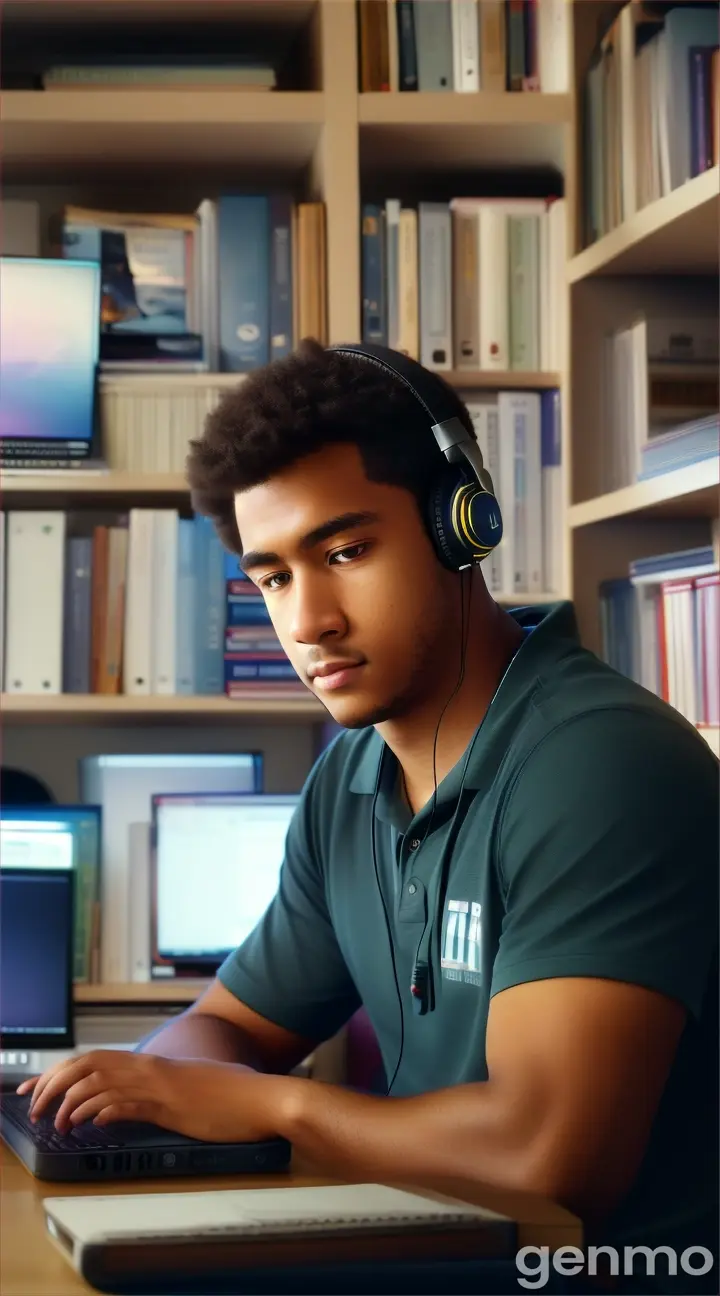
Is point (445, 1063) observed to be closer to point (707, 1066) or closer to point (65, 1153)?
point (707, 1066)

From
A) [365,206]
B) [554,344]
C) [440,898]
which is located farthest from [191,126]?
[440,898]

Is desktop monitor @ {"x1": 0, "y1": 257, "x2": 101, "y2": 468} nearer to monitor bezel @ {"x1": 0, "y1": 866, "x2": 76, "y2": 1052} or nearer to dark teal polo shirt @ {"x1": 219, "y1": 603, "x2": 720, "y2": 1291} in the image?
monitor bezel @ {"x1": 0, "y1": 866, "x2": 76, "y2": 1052}

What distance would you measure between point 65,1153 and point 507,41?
6.30 feet

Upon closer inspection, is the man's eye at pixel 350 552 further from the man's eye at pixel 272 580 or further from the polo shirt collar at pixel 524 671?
the polo shirt collar at pixel 524 671

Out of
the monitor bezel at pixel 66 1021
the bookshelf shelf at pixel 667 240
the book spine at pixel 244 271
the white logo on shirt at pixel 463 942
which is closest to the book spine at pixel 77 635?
the monitor bezel at pixel 66 1021

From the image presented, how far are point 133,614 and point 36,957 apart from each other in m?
0.53

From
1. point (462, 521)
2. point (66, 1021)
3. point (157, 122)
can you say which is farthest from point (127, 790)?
point (462, 521)

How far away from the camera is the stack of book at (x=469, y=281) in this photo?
7.31 ft

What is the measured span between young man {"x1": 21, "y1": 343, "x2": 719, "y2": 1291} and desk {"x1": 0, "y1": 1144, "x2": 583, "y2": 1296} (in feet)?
0.19

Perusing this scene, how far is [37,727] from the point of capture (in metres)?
2.41

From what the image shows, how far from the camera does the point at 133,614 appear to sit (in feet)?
7.20

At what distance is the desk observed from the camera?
2.19 feet

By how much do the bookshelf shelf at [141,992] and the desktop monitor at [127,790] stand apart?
0.09 ft

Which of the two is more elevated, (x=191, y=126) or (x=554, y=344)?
(x=191, y=126)
